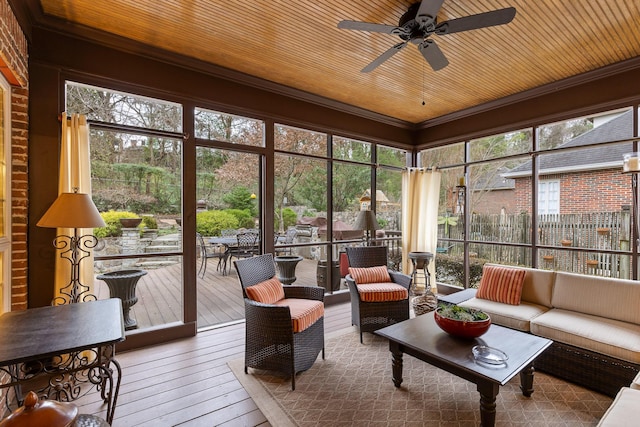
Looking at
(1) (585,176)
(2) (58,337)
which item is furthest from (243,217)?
(1) (585,176)

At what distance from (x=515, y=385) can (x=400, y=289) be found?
1.37 m

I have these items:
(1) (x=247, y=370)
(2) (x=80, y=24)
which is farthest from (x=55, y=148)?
(1) (x=247, y=370)

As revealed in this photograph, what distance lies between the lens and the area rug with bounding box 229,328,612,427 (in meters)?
2.16

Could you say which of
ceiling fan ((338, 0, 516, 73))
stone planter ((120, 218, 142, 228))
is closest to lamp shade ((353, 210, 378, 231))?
ceiling fan ((338, 0, 516, 73))

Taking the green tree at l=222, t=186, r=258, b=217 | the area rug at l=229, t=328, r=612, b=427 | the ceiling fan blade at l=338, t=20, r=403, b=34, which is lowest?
the area rug at l=229, t=328, r=612, b=427

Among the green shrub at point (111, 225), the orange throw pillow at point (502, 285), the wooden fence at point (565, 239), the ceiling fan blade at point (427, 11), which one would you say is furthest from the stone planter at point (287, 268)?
the ceiling fan blade at point (427, 11)

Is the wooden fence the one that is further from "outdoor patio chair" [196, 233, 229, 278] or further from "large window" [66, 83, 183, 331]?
"large window" [66, 83, 183, 331]

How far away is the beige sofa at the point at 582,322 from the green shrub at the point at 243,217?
9.40 feet

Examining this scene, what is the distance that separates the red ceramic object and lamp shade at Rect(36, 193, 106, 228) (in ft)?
9.63

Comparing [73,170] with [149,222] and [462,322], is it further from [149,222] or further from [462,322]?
[462,322]

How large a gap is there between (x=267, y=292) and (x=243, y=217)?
1457 mm

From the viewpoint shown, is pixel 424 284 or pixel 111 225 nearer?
pixel 111 225

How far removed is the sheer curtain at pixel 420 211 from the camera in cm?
557

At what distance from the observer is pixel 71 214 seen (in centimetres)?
237
